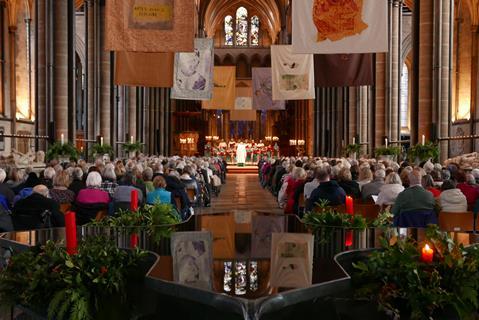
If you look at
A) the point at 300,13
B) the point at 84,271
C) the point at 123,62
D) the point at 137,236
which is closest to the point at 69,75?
the point at 123,62

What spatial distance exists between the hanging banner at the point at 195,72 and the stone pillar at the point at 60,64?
3.55m

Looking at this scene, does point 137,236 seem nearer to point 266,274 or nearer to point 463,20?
point 266,274

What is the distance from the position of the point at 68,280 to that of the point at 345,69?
1576cm

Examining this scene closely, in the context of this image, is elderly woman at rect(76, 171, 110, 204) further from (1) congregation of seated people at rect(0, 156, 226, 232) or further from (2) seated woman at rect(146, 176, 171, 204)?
(2) seated woman at rect(146, 176, 171, 204)

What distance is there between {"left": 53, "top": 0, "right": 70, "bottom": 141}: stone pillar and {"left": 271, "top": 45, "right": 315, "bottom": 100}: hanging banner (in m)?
6.74

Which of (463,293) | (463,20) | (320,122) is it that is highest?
(463,20)

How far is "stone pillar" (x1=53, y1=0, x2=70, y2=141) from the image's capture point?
1878cm

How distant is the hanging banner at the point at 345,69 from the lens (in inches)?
701

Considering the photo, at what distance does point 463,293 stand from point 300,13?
9330 mm

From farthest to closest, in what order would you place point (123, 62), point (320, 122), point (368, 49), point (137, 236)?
point (320, 122) < point (123, 62) < point (368, 49) < point (137, 236)

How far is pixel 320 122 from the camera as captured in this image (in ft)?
129

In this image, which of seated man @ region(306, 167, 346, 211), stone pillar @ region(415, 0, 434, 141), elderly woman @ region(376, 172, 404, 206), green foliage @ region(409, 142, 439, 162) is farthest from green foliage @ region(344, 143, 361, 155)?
seated man @ region(306, 167, 346, 211)

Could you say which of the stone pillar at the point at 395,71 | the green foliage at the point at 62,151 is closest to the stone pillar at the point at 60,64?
the green foliage at the point at 62,151

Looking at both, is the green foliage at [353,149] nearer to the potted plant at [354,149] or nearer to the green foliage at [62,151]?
the potted plant at [354,149]
